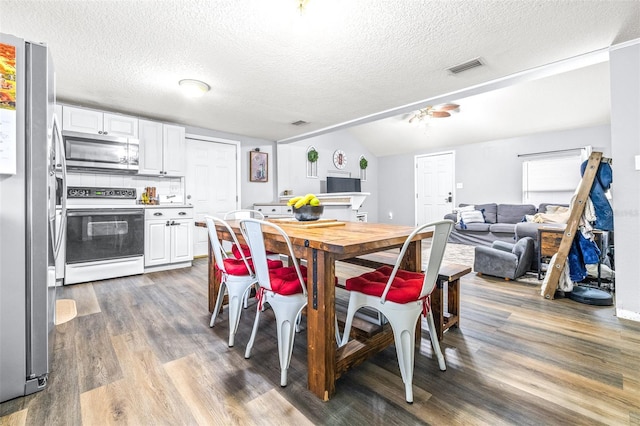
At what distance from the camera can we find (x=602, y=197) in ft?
8.67

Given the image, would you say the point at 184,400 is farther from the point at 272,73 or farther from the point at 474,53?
the point at 474,53

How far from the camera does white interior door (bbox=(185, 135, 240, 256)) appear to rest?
5.01 metres

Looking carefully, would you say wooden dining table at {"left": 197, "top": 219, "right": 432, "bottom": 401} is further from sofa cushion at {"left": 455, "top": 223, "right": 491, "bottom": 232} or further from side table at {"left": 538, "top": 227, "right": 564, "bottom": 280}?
sofa cushion at {"left": 455, "top": 223, "right": 491, "bottom": 232}

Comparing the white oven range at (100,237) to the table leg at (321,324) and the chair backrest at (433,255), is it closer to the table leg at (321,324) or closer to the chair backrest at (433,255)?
the table leg at (321,324)

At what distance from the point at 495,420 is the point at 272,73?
3.11 meters

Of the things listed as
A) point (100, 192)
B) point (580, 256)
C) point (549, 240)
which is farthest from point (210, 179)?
point (580, 256)

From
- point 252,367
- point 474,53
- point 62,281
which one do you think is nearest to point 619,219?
point 474,53

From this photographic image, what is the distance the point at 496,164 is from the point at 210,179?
6219mm

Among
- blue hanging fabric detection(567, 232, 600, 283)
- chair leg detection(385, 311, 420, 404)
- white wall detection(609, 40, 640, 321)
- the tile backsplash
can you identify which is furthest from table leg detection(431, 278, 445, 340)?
the tile backsplash

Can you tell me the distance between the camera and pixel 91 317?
2.43 m

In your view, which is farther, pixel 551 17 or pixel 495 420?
pixel 551 17

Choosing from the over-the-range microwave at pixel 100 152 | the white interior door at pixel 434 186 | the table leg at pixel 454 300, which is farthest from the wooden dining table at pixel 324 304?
the white interior door at pixel 434 186

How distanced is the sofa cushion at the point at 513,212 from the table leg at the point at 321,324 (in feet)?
19.7

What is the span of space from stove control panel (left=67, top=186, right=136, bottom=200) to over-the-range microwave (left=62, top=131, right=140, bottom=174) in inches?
10.0
